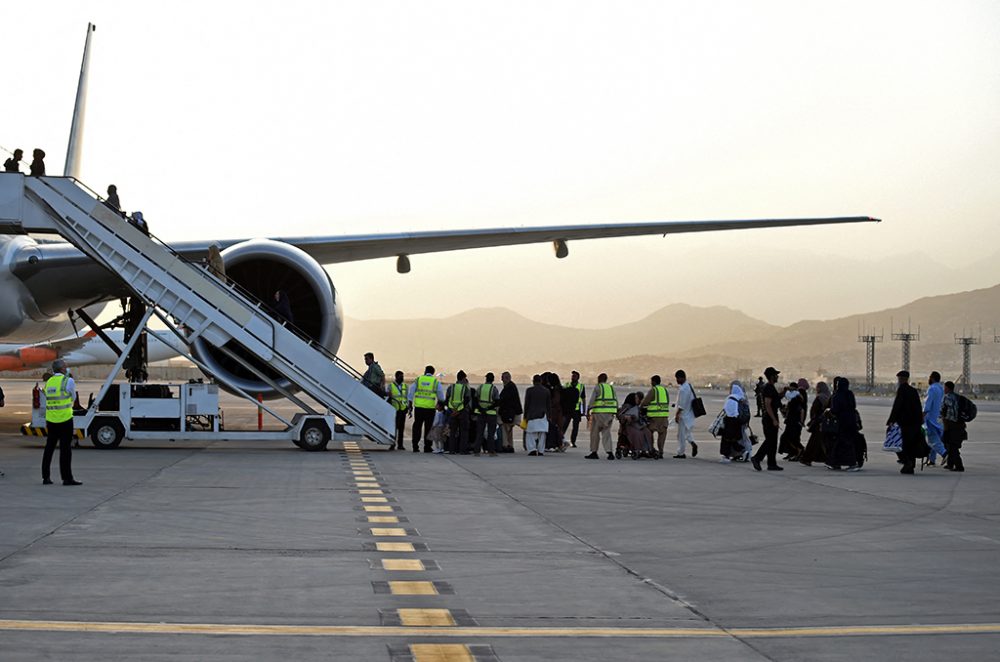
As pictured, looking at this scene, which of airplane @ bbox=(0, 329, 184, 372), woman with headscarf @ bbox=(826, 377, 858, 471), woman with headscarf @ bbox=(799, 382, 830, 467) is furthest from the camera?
airplane @ bbox=(0, 329, 184, 372)

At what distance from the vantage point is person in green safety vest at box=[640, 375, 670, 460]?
2033cm

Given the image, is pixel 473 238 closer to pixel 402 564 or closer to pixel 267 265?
pixel 267 265

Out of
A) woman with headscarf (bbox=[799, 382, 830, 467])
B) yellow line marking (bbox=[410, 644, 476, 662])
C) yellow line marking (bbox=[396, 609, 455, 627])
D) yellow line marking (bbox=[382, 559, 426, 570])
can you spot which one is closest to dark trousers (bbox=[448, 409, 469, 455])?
woman with headscarf (bbox=[799, 382, 830, 467])

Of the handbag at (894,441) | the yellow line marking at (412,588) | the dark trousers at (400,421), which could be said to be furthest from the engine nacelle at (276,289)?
the yellow line marking at (412,588)

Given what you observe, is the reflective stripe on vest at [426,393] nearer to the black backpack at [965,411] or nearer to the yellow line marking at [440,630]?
the black backpack at [965,411]

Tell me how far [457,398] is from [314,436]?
2536 mm

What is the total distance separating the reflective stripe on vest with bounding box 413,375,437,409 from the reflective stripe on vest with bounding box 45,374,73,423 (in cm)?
825

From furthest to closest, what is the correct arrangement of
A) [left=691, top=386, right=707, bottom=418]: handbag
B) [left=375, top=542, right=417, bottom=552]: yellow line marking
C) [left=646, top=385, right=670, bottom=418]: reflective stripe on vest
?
[left=646, top=385, right=670, bottom=418]: reflective stripe on vest, [left=691, top=386, right=707, bottom=418]: handbag, [left=375, top=542, right=417, bottom=552]: yellow line marking

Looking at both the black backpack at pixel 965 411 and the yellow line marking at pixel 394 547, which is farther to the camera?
the black backpack at pixel 965 411

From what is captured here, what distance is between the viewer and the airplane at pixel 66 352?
200 feet

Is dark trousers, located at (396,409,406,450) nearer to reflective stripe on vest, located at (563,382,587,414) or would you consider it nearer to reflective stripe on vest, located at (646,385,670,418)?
reflective stripe on vest, located at (563,382,587,414)

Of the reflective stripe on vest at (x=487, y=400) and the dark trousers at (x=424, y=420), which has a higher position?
the reflective stripe on vest at (x=487, y=400)

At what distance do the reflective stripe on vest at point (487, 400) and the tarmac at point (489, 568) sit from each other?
490cm

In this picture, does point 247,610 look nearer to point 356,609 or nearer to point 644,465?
point 356,609
